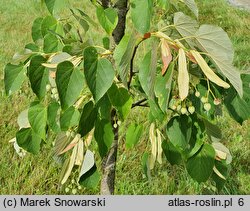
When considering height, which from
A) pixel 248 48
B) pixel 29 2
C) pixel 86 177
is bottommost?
pixel 29 2

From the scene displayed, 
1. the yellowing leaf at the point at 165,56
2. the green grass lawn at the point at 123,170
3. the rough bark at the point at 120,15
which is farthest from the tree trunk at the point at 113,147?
the yellowing leaf at the point at 165,56

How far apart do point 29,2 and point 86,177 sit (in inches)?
219

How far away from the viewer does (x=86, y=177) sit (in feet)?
4.72

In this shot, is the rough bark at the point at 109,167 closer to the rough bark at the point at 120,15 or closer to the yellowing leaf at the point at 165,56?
the rough bark at the point at 120,15

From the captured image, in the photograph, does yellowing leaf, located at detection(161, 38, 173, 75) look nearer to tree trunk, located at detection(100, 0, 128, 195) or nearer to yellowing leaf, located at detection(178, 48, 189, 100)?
yellowing leaf, located at detection(178, 48, 189, 100)

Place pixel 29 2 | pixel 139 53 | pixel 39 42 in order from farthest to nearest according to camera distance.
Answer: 1. pixel 29 2
2. pixel 139 53
3. pixel 39 42

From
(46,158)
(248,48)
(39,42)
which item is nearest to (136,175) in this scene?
(46,158)

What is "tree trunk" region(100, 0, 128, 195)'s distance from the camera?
1.53 meters

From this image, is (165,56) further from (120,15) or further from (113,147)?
(113,147)

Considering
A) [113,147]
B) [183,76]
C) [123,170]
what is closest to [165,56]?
[183,76]

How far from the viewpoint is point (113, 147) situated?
1.70m

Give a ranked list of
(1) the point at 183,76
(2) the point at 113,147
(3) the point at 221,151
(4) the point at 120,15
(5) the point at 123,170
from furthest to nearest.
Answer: (5) the point at 123,170
(2) the point at 113,147
(4) the point at 120,15
(3) the point at 221,151
(1) the point at 183,76

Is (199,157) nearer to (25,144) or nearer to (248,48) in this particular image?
(25,144)

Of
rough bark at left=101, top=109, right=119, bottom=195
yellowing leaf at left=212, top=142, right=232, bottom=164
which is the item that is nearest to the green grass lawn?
rough bark at left=101, top=109, right=119, bottom=195
